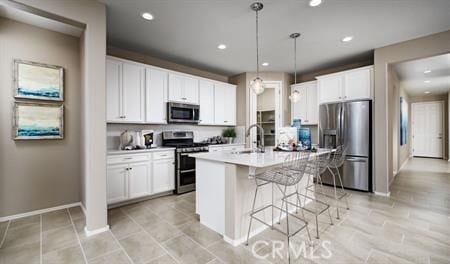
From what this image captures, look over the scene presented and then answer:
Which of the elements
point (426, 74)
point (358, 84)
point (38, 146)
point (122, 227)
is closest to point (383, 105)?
point (358, 84)

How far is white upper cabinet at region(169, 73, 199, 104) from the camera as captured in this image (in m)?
4.00

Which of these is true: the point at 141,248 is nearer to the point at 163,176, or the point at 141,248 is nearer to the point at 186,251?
the point at 186,251

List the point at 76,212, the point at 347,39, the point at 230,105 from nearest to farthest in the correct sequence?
1. the point at 76,212
2. the point at 347,39
3. the point at 230,105

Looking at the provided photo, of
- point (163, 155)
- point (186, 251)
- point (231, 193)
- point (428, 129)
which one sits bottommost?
point (186, 251)

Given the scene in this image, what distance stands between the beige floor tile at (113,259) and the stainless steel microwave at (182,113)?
8.08 feet

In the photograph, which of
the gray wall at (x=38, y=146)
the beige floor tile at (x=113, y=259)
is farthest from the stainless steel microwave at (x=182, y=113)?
the beige floor tile at (x=113, y=259)

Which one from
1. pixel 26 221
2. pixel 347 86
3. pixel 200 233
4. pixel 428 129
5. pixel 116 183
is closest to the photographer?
pixel 200 233

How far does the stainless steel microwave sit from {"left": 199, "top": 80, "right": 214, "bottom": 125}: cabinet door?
21 cm

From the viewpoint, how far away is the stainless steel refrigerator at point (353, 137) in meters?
3.76

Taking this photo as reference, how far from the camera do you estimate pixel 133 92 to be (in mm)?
3486

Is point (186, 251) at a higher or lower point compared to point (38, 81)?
lower

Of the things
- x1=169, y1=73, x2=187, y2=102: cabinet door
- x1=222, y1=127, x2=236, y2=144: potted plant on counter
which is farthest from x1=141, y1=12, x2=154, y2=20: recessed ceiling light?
x1=222, y1=127, x2=236, y2=144: potted plant on counter

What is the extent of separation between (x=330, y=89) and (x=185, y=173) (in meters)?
3.56

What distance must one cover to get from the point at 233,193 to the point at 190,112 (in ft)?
8.62
